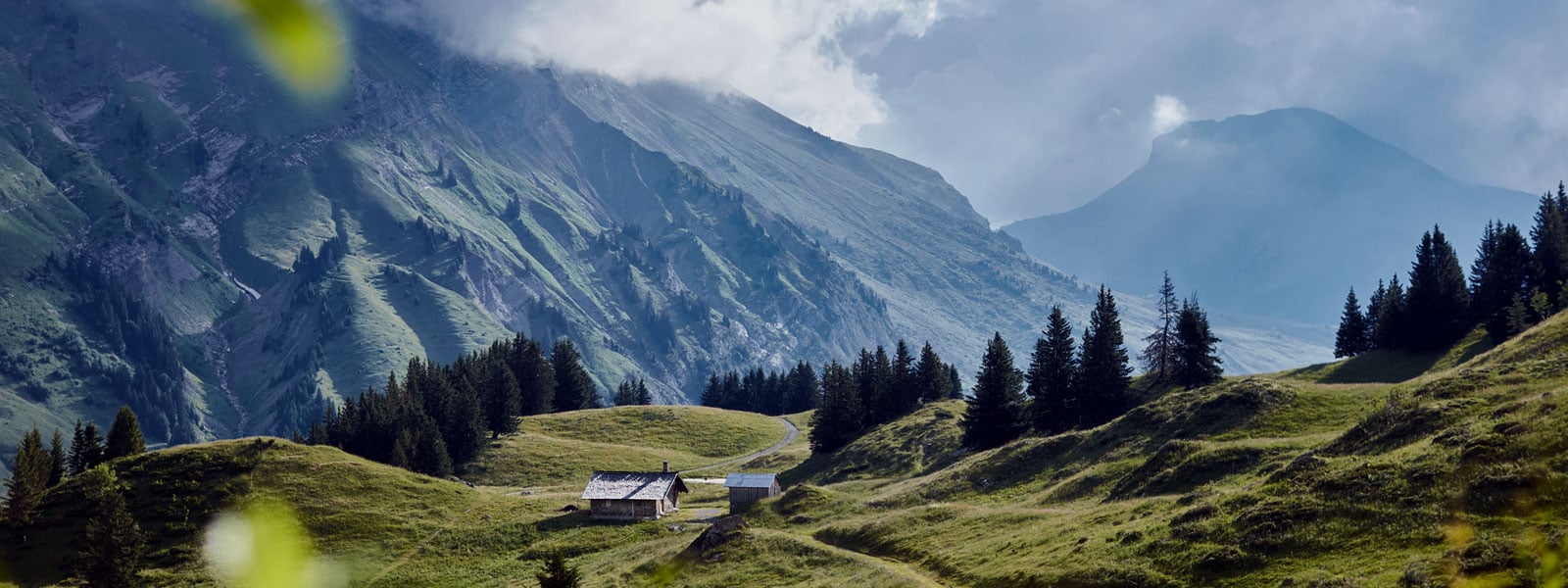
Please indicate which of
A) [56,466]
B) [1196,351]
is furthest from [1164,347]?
[56,466]

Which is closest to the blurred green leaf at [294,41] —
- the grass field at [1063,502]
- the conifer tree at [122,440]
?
the grass field at [1063,502]

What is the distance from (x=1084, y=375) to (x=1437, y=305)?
43441mm

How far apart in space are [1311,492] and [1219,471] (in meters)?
16.6

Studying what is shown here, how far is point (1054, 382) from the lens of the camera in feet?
378

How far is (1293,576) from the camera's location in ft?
136

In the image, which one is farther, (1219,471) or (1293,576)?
(1219,471)

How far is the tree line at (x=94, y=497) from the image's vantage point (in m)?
82.8

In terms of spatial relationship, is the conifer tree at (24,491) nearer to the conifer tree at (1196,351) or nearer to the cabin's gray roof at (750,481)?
the cabin's gray roof at (750,481)

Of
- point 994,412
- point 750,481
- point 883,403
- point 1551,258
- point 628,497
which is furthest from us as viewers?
point 883,403

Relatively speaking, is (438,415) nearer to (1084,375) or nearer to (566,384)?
(566,384)

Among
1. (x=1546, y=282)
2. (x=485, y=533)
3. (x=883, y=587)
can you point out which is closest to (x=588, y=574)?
(x=485, y=533)

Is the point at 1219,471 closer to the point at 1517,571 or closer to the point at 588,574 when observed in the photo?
the point at 1517,571

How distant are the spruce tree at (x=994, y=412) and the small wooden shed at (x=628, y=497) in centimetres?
3733

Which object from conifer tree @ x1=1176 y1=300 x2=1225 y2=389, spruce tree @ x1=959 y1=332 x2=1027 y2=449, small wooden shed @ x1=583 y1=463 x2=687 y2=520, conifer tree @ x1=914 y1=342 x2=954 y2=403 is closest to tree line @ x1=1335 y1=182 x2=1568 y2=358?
conifer tree @ x1=1176 y1=300 x2=1225 y2=389
